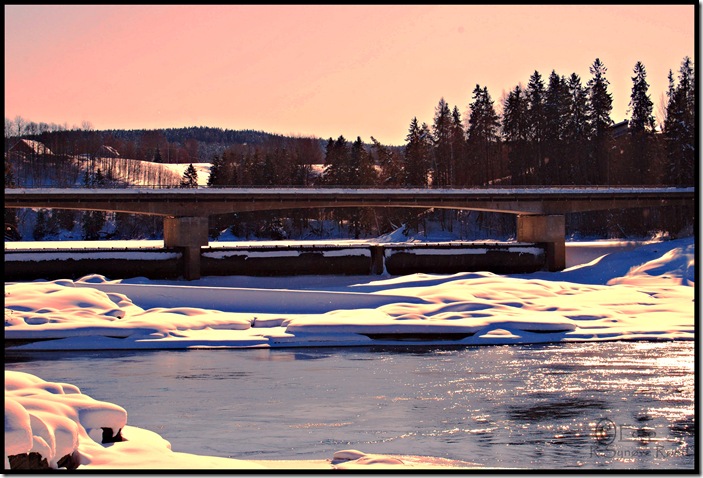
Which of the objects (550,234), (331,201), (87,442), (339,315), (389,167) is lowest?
(339,315)

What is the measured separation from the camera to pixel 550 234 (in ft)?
241

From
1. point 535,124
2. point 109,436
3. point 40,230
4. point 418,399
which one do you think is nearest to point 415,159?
point 535,124

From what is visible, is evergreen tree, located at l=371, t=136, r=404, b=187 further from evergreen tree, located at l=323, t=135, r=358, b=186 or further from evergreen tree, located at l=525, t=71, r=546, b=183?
evergreen tree, located at l=525, t=71, r=546, b=183

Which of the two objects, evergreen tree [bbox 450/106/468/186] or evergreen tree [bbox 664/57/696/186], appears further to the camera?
evergreen tree [bbox 450/106/468/186]

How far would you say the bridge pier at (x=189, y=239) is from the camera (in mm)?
66369

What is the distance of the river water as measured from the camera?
736 inches

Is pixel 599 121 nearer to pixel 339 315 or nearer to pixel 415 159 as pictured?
pixel 415 159

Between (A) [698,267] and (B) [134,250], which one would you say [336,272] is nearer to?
(B) [134,250]

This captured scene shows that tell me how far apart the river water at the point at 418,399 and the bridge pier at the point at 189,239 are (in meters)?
31.5

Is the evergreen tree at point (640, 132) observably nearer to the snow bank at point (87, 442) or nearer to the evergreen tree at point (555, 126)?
the evergreen tree at point (555, 126)

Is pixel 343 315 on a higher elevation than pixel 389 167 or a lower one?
lower

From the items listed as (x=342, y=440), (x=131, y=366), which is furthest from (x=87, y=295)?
(x=342, y=440)

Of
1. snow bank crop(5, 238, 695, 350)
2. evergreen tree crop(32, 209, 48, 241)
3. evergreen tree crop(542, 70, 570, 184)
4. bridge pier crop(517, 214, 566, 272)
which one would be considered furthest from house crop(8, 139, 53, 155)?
snow bank crop(5, 238, 695, 350)

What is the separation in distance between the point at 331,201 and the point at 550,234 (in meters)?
18.2
